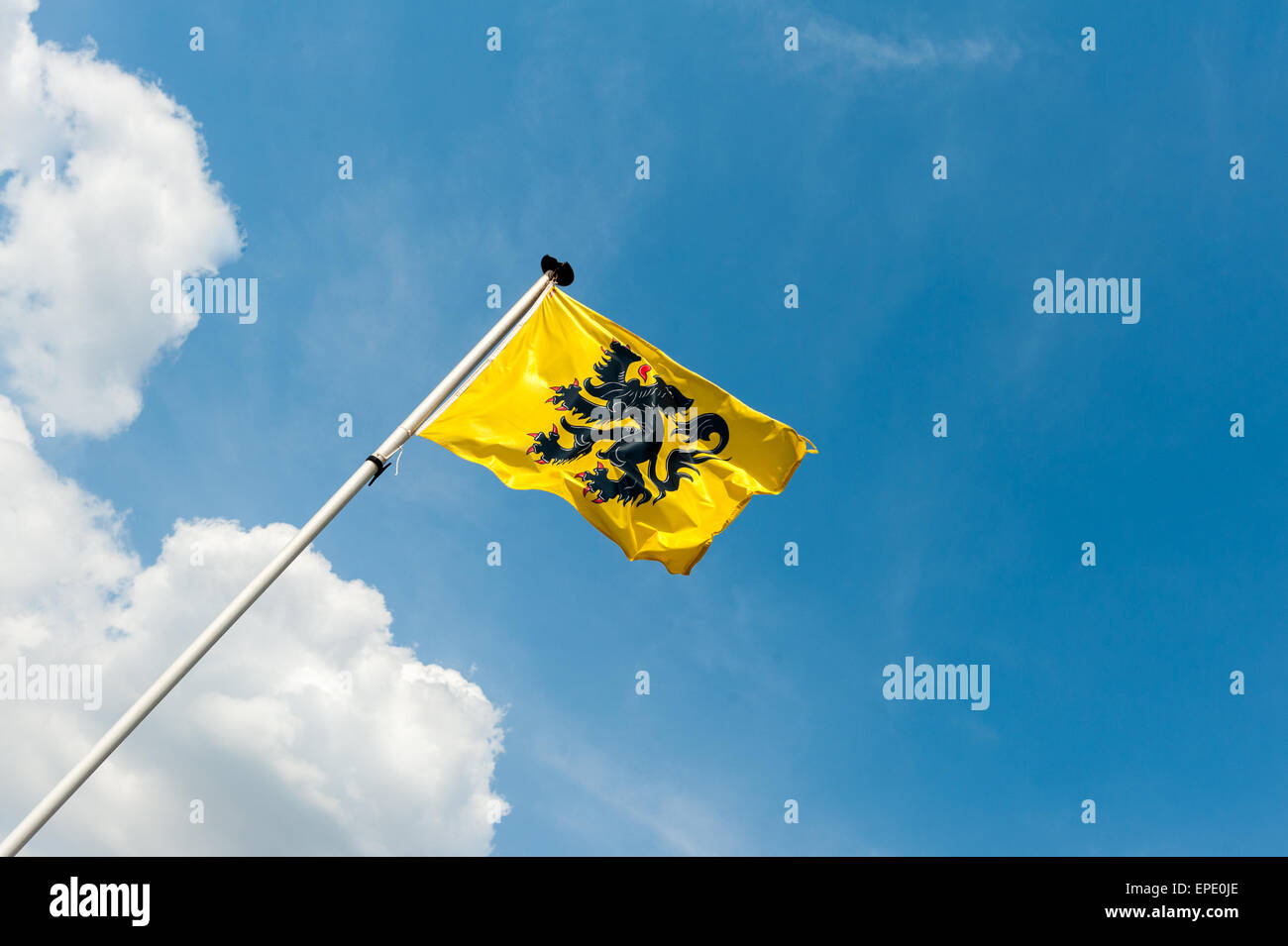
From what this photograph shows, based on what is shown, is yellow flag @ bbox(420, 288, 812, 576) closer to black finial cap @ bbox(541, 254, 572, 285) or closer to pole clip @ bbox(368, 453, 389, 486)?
black finial cap @ bbox(541, 254, 572, 285)

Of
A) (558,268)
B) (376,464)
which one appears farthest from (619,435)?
(376,464)

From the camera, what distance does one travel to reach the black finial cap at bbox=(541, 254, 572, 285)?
1568 cm

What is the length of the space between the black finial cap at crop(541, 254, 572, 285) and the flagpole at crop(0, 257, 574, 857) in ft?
3.11

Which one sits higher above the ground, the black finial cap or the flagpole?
the black finial cap

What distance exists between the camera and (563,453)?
50.5 ft

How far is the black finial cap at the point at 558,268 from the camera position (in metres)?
15.7

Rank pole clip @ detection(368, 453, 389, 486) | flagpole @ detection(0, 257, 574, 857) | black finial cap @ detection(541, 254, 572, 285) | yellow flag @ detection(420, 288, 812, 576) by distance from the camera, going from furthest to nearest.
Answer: black finial cap @ detection(541, 254, 572, 285), yellow flag @ detection(420, 288, 812, 576), pole clip @ detection(368, 453, 389, 486), flagpole @ detection(0, 257, 574, 857)

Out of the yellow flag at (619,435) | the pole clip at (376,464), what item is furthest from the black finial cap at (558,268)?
the pole clip at (376,464)

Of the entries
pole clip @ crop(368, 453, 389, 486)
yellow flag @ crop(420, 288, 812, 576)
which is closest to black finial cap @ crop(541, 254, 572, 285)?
yellow flag @ crop(420, 288, 812, 576)
